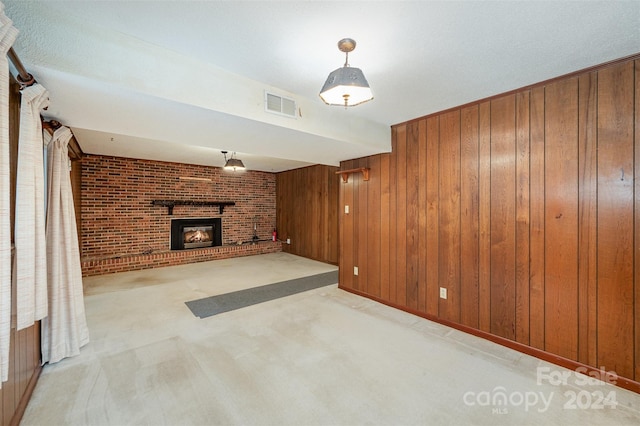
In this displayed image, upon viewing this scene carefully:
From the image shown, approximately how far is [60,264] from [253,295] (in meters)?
2.27

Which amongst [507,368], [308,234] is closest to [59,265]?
[507,368]

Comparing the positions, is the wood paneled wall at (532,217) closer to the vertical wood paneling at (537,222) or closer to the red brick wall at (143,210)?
the vertical wood paneling at (537,222)

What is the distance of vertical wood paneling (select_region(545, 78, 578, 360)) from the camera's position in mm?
2160

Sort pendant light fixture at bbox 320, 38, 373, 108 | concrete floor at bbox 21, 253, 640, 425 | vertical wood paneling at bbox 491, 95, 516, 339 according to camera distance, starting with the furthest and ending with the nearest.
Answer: vertical wood paneling at bbox 491, 95, 516, 339 → concrete floor at bbox 21, 253, 640, 425 → pendant light fixture at bbox 320, 38, 373, 108

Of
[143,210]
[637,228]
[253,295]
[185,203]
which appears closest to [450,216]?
[637,228]

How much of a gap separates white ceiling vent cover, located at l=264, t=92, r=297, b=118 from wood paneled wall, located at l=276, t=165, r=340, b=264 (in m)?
3.55

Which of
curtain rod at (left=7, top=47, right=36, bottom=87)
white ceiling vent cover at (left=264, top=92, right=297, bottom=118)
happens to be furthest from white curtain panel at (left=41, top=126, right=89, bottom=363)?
white ceiling vent cover at (left=264, top=92, right=297, bottom=118)

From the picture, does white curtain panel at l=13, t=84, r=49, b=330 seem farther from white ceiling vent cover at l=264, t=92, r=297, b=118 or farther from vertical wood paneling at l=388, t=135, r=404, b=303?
vertical wood paneling at l=388, t=135, r=404, b=303

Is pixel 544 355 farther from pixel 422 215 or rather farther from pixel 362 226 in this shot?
pixel 362 226

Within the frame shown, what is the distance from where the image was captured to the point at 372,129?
10.7ft

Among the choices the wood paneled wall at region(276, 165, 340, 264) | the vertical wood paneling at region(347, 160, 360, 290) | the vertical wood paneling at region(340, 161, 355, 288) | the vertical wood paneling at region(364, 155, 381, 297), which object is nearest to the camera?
the vertical wood paneling at region(364, 155, 381, 297)

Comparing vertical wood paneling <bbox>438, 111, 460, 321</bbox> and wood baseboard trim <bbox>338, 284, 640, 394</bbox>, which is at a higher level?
vertical wood paneling <bbox>438, 111, 460, 321</bbox>

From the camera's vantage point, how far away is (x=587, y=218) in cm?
210

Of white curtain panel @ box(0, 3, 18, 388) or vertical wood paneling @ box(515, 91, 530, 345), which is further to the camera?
vertical wood paneling @ box(515, 91, 530, 345)
